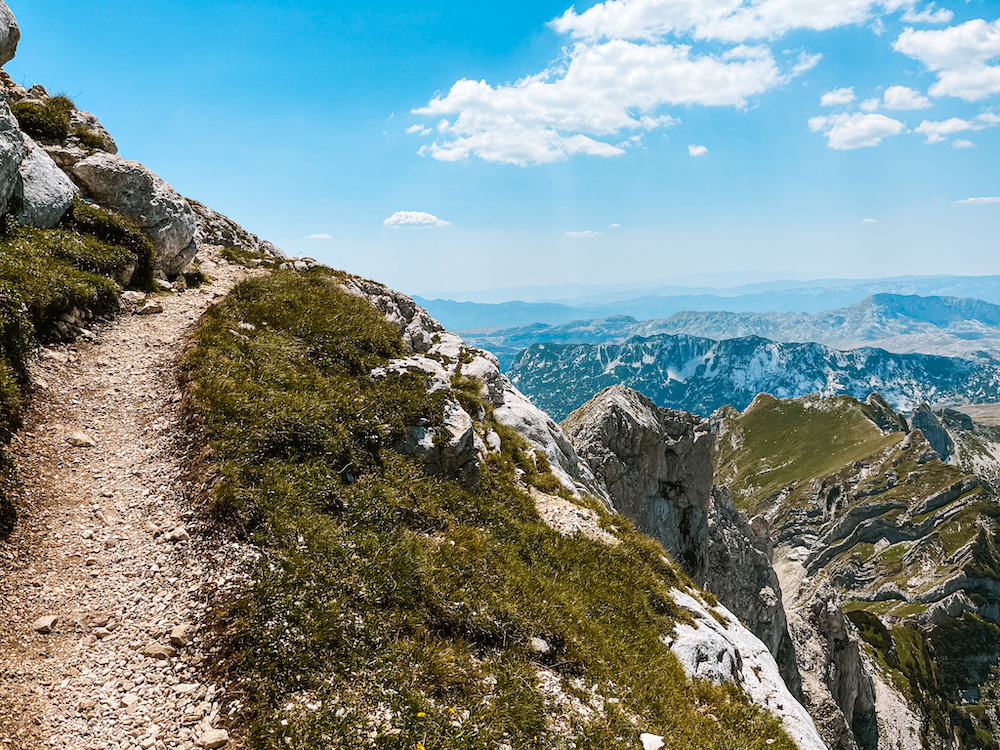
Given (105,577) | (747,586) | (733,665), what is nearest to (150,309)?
(105,577)

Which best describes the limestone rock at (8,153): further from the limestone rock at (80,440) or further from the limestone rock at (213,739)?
the limestone rock at (213,739)

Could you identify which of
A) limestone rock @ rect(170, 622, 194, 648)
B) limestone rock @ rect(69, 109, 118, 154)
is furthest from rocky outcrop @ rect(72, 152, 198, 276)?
limestone rock @ rect(170, 622, 194, 648)

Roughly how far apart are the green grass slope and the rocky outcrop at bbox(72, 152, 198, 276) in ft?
41.1

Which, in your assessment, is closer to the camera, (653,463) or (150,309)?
(150,309)

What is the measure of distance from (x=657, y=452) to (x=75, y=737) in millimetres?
50206

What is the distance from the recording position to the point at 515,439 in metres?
24.6

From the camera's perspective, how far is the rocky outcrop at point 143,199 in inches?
1092

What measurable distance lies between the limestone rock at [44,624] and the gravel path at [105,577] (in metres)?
0.03

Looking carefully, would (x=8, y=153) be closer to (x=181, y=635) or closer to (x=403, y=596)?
(x=181, y=635)

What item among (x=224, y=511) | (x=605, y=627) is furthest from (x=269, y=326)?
(x=605, y=627)

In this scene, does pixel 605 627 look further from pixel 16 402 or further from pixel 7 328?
pixel 7 328

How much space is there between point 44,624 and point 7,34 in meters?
32.7

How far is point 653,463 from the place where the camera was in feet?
173

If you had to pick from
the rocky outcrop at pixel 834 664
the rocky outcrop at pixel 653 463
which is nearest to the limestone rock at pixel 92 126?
the rocky outcrop at pixel 653 463
